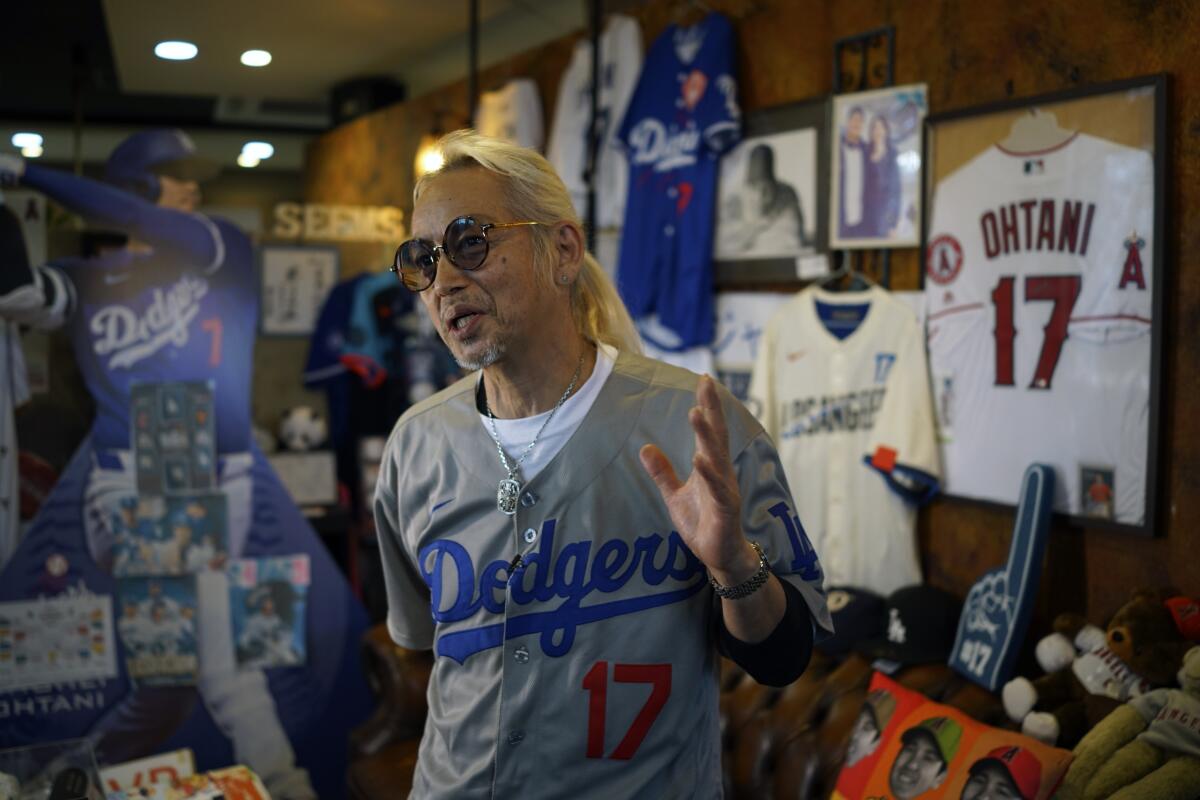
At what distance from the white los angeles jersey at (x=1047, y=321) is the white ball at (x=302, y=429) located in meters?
2.21

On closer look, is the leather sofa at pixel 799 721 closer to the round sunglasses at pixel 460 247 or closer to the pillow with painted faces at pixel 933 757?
the pillow with painted faces at pixel 933 757

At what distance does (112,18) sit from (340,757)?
2.66 meters

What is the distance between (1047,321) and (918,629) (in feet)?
2.55

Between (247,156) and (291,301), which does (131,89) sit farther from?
(291,301)

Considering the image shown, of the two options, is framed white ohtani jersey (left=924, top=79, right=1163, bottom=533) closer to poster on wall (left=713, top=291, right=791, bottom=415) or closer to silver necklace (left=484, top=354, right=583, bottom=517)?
poster on wall (left=713, top=291, right=791, bottom=415)

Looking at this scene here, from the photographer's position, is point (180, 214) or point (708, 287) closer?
point (708, 287)

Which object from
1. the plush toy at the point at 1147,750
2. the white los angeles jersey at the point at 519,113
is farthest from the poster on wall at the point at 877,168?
the white los angeles jersey at the point at 519,113

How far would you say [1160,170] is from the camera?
2.23m

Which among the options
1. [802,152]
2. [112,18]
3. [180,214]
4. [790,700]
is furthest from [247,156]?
[790,700]

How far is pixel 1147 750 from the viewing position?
1.95 metres

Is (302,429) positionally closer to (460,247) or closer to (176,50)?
(176,50)

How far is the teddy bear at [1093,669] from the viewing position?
2107 mm

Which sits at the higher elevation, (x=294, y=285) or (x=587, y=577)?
(x=294, y=285)

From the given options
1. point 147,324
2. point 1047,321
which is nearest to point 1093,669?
point 1047,321
